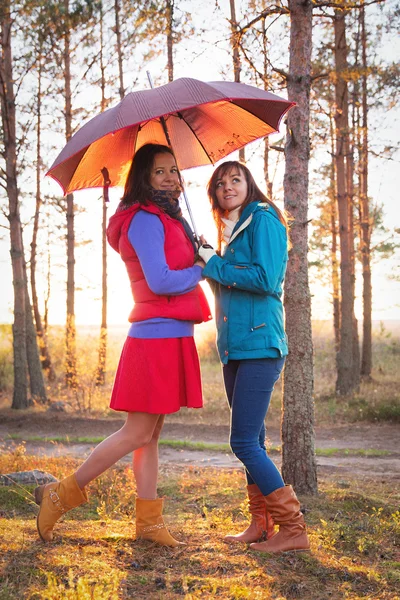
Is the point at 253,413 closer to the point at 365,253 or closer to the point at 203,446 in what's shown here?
the point at 203,446

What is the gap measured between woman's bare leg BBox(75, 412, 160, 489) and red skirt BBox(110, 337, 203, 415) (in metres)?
0.09

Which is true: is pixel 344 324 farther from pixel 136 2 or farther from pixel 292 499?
pixel 292 499

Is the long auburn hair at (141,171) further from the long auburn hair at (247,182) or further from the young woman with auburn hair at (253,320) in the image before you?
the young woman with auburn hair at (253,320)

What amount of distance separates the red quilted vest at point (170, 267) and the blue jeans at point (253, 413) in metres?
0.44

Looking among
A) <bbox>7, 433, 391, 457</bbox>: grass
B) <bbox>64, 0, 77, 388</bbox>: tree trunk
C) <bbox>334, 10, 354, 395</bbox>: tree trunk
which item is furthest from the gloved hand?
<bbox>64, 0, 77, 388</bbox>: tree trunk

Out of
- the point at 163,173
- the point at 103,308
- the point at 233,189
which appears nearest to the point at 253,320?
the point at 233,189

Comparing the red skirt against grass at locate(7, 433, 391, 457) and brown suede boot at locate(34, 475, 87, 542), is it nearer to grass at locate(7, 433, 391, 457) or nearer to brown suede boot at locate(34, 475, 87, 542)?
brown suede boot at locate(34, 475, 87, 542)

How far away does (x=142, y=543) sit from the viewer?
3816 mm

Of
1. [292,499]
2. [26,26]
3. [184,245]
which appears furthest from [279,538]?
[26,26]

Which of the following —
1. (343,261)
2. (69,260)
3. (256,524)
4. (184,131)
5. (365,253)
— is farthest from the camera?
(69,260)

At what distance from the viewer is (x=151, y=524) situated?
3.85 meters

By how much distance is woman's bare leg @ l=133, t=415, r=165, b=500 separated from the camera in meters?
3.92

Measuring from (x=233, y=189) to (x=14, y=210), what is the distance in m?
11.4

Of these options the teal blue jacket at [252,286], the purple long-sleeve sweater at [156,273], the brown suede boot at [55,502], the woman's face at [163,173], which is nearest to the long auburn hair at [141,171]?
the woman's face at [163,173]
